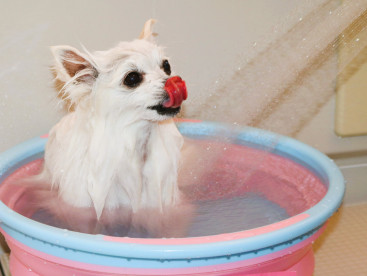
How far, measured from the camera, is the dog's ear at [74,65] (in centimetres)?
105

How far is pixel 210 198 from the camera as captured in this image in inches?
54.4

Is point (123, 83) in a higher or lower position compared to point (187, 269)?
higher

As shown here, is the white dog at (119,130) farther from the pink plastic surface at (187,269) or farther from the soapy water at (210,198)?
the pink plastic surface at (187,269)

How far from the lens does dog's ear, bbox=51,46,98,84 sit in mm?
1050

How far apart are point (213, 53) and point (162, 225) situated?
69 cm

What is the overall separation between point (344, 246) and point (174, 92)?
886 mm

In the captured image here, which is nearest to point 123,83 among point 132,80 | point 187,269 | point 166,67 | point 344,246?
point 132,80

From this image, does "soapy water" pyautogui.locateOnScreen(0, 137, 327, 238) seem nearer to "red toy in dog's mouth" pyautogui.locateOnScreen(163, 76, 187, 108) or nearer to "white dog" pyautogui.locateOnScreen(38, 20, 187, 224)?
"white dog" pyautogui.locateOnScreen(38, 20, 187, 224)

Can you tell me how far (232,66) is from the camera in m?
1.69

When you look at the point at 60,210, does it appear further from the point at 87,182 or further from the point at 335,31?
the point at 335,31

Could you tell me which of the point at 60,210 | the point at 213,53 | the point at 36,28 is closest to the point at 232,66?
the point at 213,53

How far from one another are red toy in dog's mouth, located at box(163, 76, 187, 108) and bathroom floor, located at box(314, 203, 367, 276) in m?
0.75

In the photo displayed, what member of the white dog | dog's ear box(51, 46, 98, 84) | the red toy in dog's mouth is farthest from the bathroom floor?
dog's ear box(51, 46, 98, 84)

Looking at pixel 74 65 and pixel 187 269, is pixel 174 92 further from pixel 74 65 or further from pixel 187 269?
pixel 187 269
